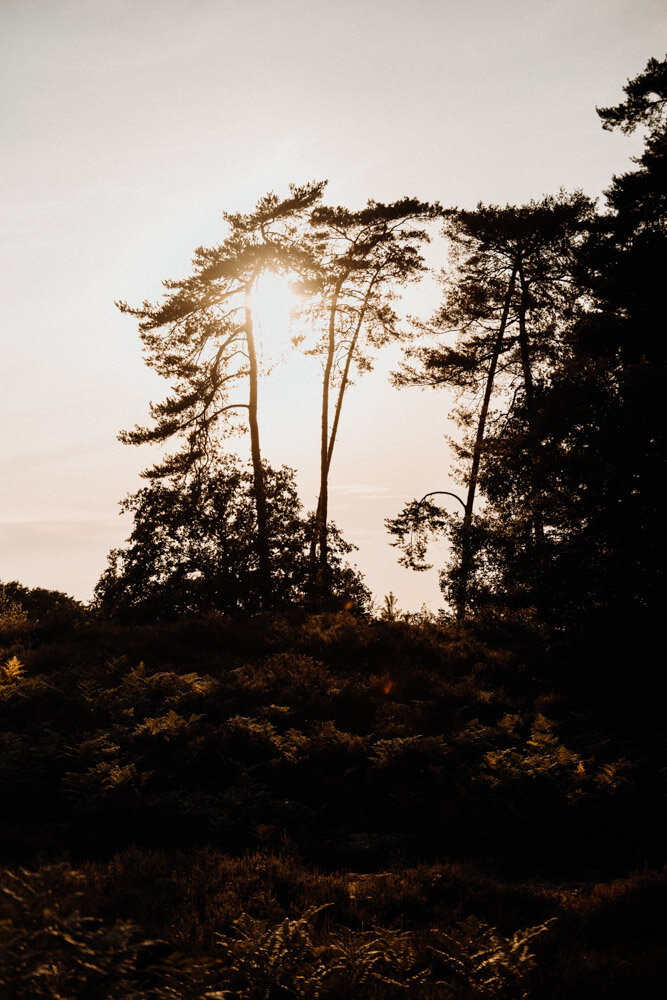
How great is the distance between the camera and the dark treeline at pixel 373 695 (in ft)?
19.2

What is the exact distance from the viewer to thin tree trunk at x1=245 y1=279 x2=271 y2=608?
77.7 feet

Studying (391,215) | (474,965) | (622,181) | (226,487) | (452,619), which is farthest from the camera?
(391,215)

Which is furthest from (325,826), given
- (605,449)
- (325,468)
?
(325,468)

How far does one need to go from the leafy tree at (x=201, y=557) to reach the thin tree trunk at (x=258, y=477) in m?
0.18

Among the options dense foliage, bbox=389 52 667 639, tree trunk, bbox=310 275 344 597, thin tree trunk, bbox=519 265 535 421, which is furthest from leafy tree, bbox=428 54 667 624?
tree trunk, bbox=310 275 344 597

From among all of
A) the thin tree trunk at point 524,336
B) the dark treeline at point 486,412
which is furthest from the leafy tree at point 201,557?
the thin tree trunk at point 524,336

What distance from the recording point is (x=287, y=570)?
24422mm

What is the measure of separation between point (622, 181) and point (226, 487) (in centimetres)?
1461

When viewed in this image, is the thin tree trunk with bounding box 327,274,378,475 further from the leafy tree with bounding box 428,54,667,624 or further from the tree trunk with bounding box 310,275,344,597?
the leafy tree with bounding box 428,54,667,624

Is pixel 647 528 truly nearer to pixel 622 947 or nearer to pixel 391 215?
pixel 622 947

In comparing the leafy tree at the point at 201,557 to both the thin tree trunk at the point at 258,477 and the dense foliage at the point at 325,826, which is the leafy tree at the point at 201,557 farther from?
the dense foliage at the point at 325,826

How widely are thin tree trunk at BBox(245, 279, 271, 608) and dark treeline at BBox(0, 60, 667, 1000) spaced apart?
3.3 inches

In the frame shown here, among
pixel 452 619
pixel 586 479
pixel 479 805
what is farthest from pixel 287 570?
pixel 479 805

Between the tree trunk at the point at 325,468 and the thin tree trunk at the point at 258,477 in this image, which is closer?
the thin tree trunk at the point at 258,477
